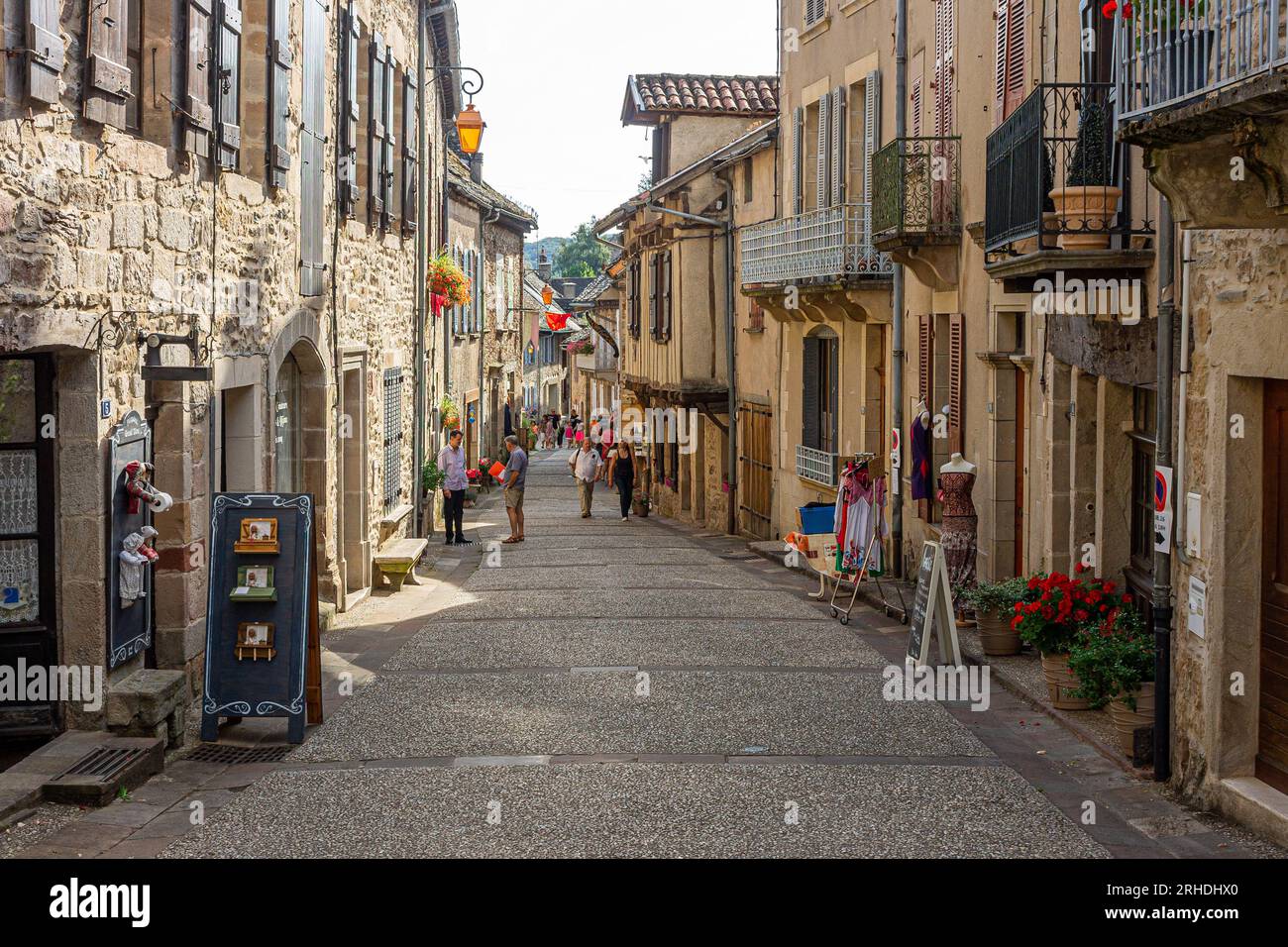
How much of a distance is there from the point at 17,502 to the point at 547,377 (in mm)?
63140

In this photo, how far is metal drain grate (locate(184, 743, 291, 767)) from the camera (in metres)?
8.74

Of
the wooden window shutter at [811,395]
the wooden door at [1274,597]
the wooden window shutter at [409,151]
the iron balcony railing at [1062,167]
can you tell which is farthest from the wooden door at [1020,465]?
the wooden window shutter at [409,151]

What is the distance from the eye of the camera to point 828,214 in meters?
18.5

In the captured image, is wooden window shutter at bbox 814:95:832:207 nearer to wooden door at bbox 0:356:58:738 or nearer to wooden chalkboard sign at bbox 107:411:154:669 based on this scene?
wooden chalkboard sign at bbox 107:411:154:669

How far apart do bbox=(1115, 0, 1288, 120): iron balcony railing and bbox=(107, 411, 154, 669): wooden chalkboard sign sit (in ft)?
18.6

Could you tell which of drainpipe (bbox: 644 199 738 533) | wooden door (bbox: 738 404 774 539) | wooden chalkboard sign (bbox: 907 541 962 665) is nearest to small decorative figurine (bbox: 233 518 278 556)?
wooden chalkboard sign (bbox: 907 541 962 665)

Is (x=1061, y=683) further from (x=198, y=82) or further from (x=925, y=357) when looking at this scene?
(x=925, y=357)

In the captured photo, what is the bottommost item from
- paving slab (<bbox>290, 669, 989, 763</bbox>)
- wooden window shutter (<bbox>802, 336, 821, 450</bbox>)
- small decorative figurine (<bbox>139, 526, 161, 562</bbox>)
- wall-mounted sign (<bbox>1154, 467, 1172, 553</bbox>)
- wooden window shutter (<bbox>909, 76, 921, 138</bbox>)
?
paving slab (<bbox>290, 669, 989, 763</bbox>)

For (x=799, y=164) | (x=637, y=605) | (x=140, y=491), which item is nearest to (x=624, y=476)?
(x=799, y=164)

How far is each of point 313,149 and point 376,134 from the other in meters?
3.02
